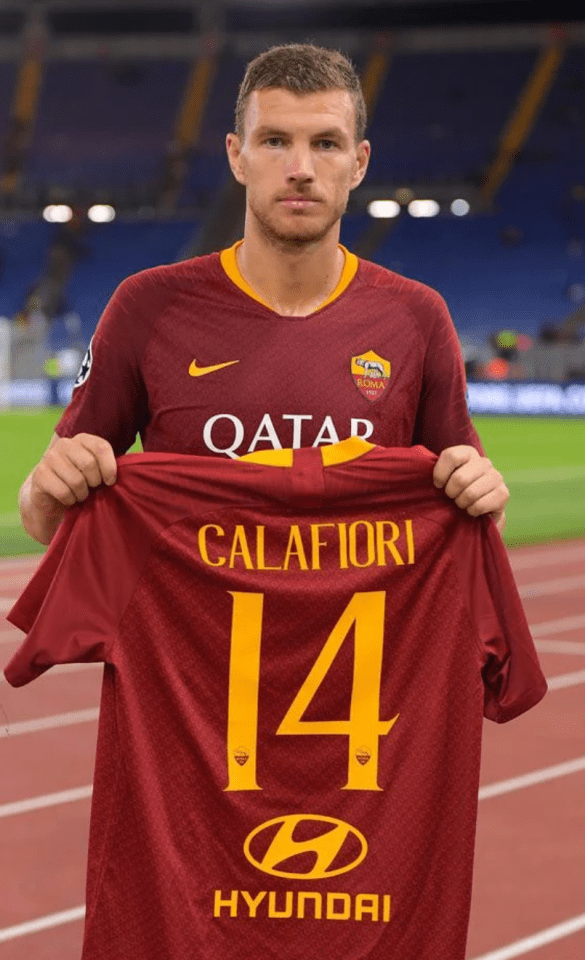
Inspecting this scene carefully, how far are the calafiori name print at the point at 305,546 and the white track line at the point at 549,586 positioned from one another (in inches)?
267

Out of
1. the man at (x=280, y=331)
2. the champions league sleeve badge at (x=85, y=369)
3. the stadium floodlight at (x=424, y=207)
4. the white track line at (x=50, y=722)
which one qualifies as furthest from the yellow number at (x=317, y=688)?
the stadium floodlight at (x=424, y=207)

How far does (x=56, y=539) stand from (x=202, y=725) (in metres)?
0.42

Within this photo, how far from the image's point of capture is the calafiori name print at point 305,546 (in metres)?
2.65

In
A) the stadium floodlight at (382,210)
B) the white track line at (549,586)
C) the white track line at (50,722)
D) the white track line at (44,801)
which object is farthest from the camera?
the stadium floodlight at (382,210)

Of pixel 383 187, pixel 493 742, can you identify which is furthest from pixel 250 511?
pixel 383 187

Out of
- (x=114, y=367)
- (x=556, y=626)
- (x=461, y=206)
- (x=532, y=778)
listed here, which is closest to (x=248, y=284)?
(x=114, y=367)

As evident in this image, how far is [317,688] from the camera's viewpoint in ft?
8.72

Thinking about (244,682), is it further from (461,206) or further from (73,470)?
(461,206)

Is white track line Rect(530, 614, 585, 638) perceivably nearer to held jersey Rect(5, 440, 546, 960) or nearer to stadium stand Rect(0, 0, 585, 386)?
held jersey Rect(5, 440, 546, 960)

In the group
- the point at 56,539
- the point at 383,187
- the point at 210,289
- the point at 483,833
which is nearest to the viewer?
the point at 56,539

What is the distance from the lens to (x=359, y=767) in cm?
267

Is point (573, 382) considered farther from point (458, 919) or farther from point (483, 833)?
point (458, 919)

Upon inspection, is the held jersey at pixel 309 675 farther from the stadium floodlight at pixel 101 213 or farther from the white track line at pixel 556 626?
the stadium floodlight at pixel 101 213

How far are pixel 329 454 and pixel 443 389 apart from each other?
337 millimetres
